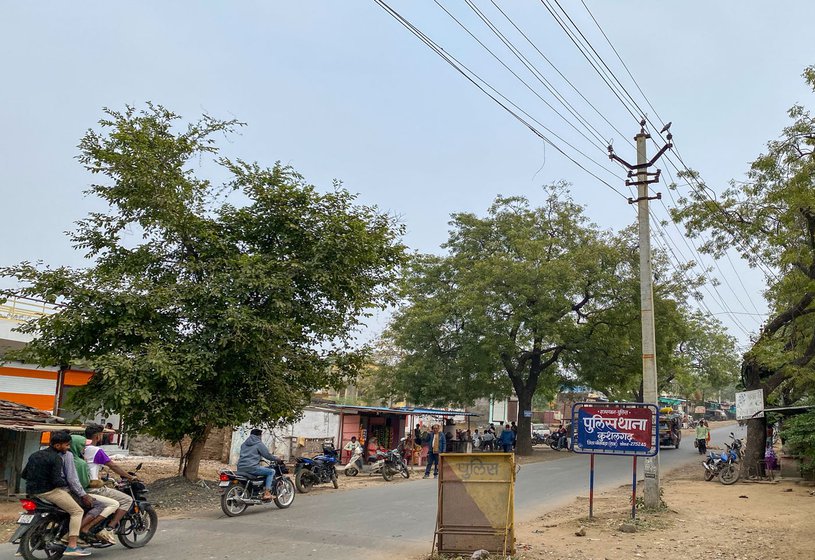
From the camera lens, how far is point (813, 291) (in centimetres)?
1802

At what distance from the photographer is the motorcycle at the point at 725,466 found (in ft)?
63.3

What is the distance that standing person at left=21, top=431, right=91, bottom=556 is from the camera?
7.62 meters

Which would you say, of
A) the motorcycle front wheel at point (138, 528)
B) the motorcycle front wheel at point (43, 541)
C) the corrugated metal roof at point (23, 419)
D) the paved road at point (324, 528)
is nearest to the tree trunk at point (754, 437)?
the paved road at point (324, 528)

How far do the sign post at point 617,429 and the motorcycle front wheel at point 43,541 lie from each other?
786 centimetres

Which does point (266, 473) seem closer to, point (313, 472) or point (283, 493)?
point (283, 493)

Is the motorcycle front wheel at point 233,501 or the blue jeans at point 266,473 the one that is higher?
the blue jeans at point 266,473

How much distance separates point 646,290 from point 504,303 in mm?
16520

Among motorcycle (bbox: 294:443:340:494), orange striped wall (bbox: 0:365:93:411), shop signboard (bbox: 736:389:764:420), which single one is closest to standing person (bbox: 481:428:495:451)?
shop signboard (bbox: 736:389:764:420)

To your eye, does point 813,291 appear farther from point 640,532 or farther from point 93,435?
point 93,435

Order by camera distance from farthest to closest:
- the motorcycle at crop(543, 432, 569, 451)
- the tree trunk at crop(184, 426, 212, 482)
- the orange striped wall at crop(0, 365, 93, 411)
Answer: the motorcycle at crop(543, 432, 569, 451) → the orange striped wall at crop(0, 365, 93, 411) → the tree trunk at crop(184, 426, 212, 482)

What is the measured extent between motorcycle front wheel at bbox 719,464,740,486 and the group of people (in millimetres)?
17142

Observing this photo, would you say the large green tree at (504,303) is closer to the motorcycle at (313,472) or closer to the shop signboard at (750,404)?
the shop signboard at (750,404)

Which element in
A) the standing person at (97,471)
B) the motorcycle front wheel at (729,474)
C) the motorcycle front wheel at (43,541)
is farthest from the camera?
the motorcycle front wheel at (729,474)

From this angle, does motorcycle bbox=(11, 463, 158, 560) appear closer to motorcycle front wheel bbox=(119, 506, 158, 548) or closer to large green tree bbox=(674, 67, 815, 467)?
motorcycle front wheel bbox=(119, 506, 158, 548)
